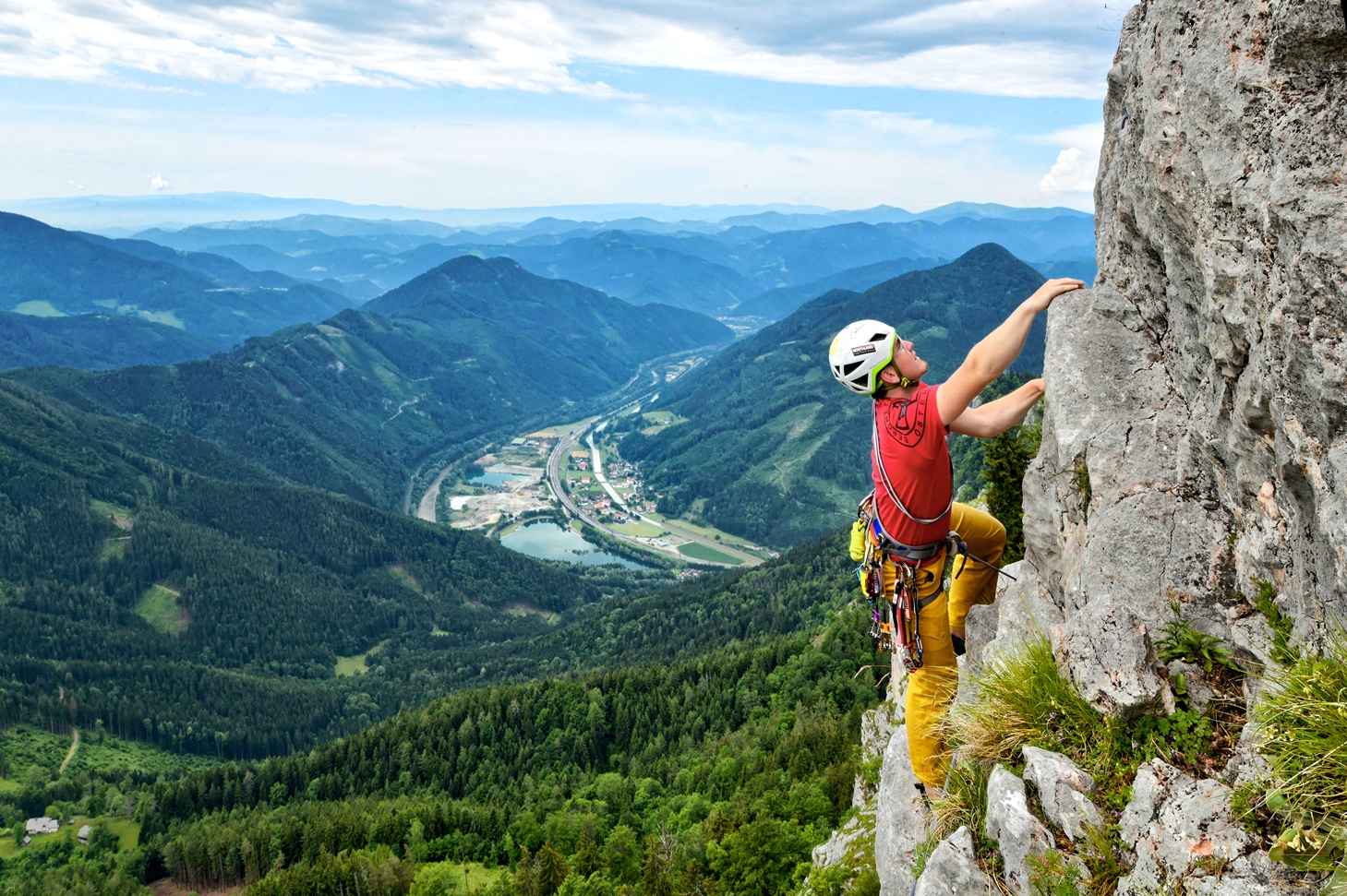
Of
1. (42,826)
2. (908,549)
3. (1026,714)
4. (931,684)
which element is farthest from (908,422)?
(42,826)

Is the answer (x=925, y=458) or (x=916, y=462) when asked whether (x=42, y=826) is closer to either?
(x=916, y=462)

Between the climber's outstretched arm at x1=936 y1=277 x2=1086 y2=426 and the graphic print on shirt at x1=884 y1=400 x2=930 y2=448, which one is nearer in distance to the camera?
the climber's outstretched arm at x1=936 y1=277 x2=1086 y2=426

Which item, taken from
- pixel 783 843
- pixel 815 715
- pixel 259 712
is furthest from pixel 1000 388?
pixel 259 712

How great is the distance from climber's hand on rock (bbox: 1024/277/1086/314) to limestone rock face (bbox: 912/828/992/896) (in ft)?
20.2

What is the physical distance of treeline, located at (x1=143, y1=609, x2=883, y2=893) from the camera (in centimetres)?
3872

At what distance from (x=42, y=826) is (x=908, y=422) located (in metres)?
136

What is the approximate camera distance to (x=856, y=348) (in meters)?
9.86

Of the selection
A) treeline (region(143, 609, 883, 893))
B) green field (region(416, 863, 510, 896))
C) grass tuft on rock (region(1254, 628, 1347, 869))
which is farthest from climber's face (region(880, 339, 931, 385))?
green field (region(416, 863, 510, 896))

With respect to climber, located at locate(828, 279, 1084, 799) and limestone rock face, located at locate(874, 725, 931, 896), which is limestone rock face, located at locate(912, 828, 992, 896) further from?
limestone rock face, located at locate(874, 725, 931, 896)

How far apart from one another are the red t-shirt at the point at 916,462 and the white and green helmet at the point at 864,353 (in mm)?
414

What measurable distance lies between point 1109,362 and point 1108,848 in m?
5.79

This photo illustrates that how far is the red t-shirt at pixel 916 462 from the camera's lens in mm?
9562

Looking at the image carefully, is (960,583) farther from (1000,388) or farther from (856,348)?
(1000,388)

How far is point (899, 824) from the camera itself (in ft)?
38.5
